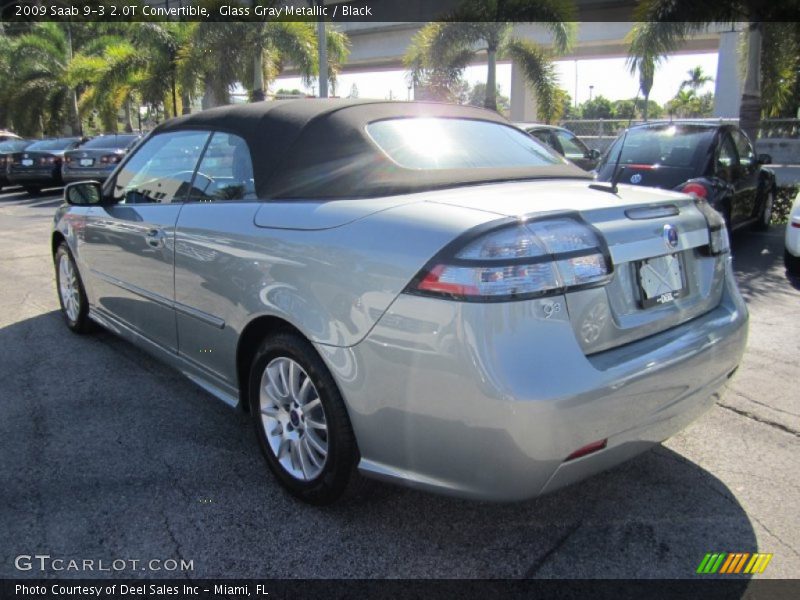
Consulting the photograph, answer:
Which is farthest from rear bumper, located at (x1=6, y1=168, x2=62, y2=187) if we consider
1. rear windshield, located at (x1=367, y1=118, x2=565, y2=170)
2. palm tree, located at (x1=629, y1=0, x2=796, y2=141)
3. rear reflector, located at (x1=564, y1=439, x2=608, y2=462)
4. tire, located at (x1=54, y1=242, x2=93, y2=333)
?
rear reflector, located at (x1=564, y1=439, x2=608, y2=462)

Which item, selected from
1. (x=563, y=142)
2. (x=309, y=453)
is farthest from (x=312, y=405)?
(x=563, y=142)

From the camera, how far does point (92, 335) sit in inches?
194

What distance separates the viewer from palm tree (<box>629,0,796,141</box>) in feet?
36.7

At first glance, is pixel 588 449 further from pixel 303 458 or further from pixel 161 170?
pixel 161 170

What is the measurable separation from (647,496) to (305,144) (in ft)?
6.98

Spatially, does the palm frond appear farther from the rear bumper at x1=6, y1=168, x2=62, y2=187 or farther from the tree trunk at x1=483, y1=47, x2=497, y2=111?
the rear bumper at x1=6, y1=168, x2=62, y2=187

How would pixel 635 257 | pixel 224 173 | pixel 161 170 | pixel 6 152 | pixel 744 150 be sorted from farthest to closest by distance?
pixel 6 152
pixel 744 150
pixel 161 170
pixel 224 173
pixel 635 257

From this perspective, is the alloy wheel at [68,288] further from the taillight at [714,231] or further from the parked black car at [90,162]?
the parked black car at [90,162]

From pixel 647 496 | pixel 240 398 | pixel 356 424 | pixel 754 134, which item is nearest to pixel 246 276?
pixel 240 398

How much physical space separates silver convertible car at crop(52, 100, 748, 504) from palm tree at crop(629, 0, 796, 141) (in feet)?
33.2

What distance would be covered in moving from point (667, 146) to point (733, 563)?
592 centimetres

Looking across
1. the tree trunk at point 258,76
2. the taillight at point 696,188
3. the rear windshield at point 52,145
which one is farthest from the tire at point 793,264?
the rear windshield at point 52,145

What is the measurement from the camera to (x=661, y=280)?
8.08 ft

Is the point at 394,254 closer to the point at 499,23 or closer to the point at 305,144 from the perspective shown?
the point at 305,144
